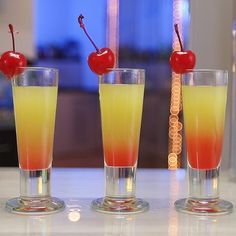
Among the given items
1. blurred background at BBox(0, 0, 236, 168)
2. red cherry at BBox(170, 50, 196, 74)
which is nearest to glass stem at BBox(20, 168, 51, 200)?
red cherry at BBox(170, 50, 196, 74)

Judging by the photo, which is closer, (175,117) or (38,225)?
(38,225)

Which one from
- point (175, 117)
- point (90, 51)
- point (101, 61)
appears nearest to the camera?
point (101, 61)

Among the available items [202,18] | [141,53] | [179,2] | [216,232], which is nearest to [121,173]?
[216,232]

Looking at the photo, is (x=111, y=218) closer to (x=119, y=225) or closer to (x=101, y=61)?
(x=119, y=225)

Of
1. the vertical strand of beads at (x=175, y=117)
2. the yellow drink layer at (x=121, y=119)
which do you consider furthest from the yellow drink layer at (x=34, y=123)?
the vertical strand of beads at (x=175, y=117)

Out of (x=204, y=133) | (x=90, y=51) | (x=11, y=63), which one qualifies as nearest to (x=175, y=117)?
(x=90, y=51)

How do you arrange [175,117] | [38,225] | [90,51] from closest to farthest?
[38,225]
[175,117]
[90,51]

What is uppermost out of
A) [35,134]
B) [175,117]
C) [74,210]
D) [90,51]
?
[90,51]

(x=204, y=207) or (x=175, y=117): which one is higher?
(x=204, y=207)
